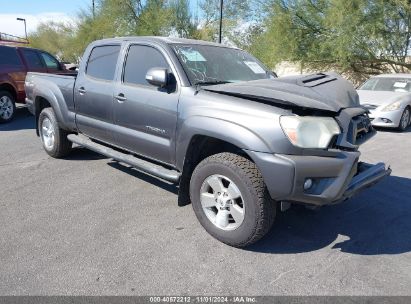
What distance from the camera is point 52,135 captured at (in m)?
5.91

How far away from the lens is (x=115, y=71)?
454 cm

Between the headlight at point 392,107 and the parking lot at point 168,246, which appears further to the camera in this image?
the headlight at point 392,107

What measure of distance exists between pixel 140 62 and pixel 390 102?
6.75 meters

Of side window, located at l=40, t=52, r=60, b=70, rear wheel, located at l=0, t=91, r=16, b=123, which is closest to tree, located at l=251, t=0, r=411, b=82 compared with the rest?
side window, located at l=40, t=52, r=60, b=70

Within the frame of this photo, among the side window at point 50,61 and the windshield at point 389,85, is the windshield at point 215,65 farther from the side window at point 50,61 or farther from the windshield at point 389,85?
the side window at point 50,61

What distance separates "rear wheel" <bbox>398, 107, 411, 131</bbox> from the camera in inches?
353

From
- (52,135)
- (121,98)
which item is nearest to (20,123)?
(52,135)

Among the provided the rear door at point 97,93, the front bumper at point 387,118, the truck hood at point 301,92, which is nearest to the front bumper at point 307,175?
the truck hood at point 301,92

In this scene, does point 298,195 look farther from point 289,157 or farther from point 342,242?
point 342,242

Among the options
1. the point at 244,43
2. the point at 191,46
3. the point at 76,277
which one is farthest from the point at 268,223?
the point at 244,43

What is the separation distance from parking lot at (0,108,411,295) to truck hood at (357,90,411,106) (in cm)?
439

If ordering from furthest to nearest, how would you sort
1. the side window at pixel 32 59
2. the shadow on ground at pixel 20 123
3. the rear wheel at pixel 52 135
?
the side window at pixel 32 59
the shadow on ground at pixel 20 123
the rear wheel at pixel 52 135

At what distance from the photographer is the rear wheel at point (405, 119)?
353 inches

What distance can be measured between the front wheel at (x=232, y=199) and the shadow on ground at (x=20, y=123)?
6794mm
